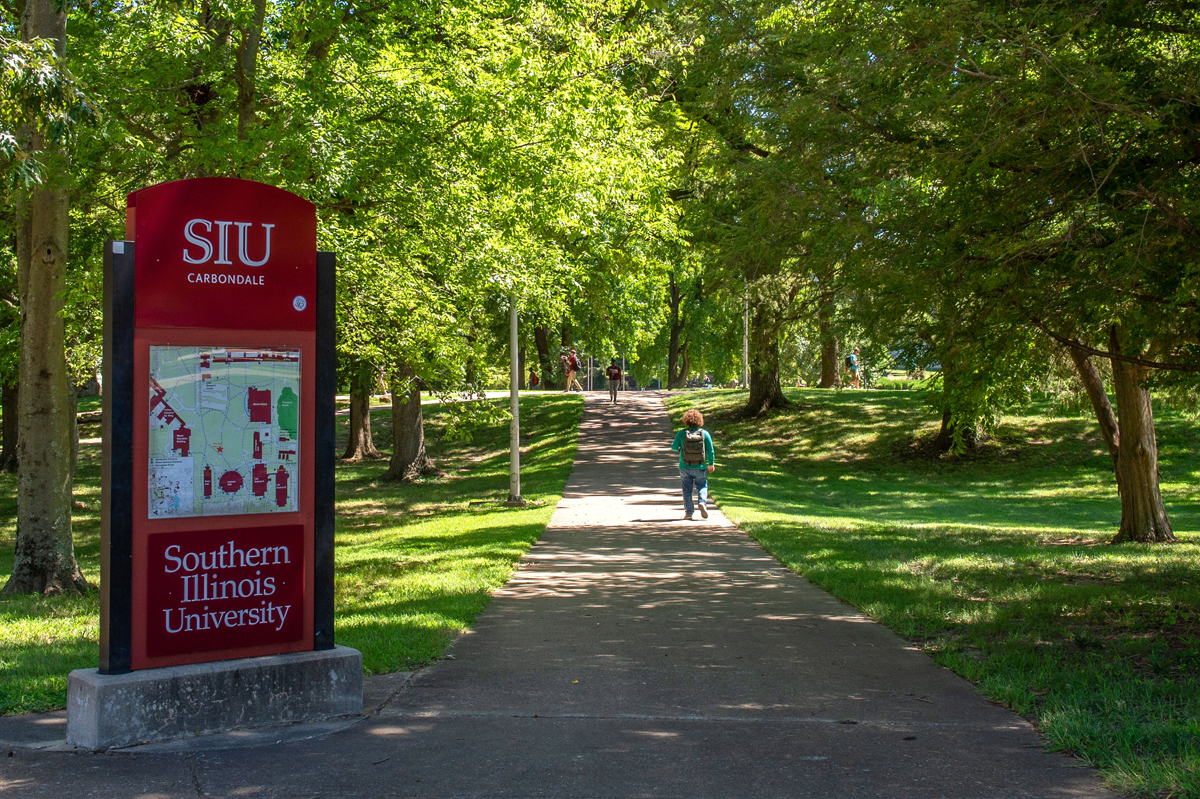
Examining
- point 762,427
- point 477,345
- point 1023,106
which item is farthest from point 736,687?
point 762,427

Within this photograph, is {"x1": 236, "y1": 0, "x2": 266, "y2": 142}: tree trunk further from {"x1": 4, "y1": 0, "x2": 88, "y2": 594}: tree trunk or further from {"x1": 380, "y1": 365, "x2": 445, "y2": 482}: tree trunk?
{"x1": 380, "y1": 365, "x2": 445, "y2": 482}: tree trunk

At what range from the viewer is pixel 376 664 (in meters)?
6.46

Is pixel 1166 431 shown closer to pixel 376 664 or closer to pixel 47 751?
pixel 376 664

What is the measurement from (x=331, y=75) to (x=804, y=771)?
9.23 metres

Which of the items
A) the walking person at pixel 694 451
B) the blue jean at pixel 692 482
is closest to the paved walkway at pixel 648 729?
the walking person at pixel 694 451

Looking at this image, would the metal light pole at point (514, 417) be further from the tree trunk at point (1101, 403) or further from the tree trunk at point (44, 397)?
the tree trunk at point (1101, 403)

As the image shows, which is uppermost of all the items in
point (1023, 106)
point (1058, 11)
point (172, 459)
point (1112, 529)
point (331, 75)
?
point (331, 75)

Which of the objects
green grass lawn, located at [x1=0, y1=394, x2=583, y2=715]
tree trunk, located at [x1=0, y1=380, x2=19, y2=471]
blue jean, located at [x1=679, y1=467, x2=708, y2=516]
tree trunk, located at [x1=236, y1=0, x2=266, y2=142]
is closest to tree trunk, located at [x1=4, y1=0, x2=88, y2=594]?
green grass lawn, located at [x1=0, y1=394, x2=583, y2=715]

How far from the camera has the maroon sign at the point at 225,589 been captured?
5.21 m

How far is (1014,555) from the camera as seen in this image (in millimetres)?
12906

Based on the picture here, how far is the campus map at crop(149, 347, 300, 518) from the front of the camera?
524cm

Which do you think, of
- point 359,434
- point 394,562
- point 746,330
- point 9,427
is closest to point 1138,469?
point 394,562

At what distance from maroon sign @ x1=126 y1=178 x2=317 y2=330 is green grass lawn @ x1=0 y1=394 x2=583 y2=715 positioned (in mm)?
2456

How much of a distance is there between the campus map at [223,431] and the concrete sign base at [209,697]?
2.80ft
